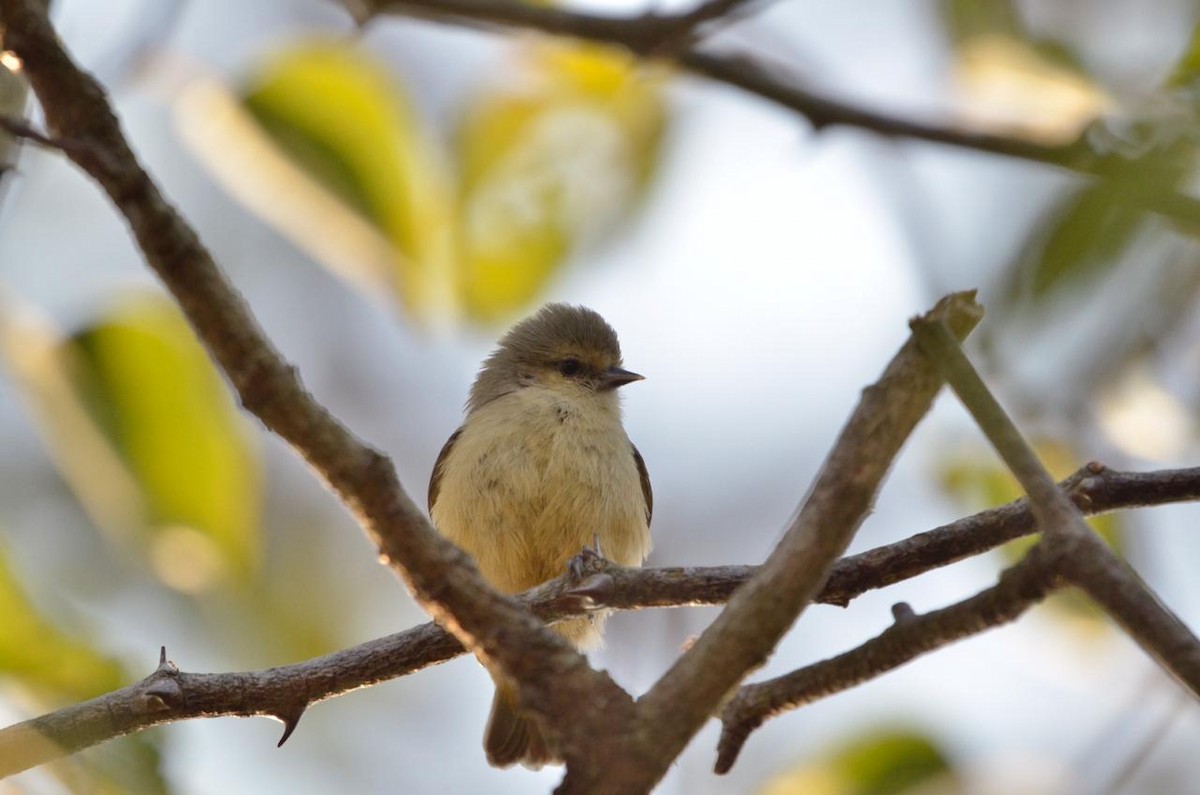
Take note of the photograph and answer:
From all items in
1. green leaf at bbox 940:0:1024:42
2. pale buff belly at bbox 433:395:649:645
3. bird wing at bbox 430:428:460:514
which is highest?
bird wing at bbox 430:428:460:514

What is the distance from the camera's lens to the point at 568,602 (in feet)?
10.0

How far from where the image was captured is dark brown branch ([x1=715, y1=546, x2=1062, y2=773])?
6.50 feet

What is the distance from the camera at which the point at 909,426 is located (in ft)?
6.14

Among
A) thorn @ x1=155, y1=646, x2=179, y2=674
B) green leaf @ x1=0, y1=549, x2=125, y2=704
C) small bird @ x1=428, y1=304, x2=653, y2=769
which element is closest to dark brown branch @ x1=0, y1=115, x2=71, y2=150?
A: green leaf @ x1=0, y1=549, x2=125, y2=704

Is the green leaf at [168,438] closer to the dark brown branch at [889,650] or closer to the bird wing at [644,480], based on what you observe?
the dark brown branch at [889,650]

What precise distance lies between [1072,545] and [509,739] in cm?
342

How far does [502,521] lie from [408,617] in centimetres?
390

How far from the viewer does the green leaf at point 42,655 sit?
239cm

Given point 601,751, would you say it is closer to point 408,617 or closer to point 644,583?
point 644,583

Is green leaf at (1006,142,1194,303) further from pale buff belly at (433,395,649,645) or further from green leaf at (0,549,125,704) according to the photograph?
pale buff belly at (433,395,649,645)

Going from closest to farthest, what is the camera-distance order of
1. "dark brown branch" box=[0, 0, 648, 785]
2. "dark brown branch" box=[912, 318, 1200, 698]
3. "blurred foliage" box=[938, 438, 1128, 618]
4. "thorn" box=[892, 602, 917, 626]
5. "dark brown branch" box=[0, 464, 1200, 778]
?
"dark brown branch" box=[912, 318, 1200, 698], "dark brown branch" box=[0, 0, 648, 785], "thorn" box=[892, 602, 917, 626], "dark brown branch" box=[0, 464, 1200, 778], "blurred foliage" box=[938, 438, 1128, 618]

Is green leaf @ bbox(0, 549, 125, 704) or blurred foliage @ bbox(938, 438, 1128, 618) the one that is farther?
blurred foliage @ bbox(938, 438, 1128, 618)

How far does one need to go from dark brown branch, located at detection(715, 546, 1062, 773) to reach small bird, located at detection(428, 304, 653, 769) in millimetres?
2114

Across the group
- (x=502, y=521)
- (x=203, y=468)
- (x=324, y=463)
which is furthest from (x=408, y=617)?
(x=324, y=463)
